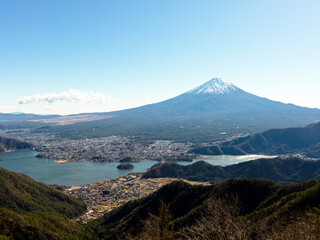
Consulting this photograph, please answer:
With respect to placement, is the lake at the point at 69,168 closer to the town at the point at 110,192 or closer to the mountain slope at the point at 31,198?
the town at the point at 110,192

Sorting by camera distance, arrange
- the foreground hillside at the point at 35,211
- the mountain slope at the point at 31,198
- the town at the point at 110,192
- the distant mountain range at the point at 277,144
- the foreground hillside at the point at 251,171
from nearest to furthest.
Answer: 1. the foreground hillside at the point at 35,211
2. the mountain slope at the point at 31,198
3. the town at the point at 110,192
4. the foreground hillside at the point at 251,171
5. the distant mountain range at the point at 277,144

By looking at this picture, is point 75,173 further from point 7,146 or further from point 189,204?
point 7,146

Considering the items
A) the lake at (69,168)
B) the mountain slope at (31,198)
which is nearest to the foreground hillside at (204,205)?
the mountain slope at (31,198)

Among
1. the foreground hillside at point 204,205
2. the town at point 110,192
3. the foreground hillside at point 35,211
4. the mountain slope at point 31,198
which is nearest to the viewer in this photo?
the foreground hillside at point 204,205

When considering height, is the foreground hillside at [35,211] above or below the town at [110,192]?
above

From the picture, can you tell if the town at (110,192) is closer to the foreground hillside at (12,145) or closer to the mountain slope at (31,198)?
the mountain slope at (31,198)

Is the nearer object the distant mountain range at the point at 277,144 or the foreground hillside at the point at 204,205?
the foreground hillside at the point at 204,205
